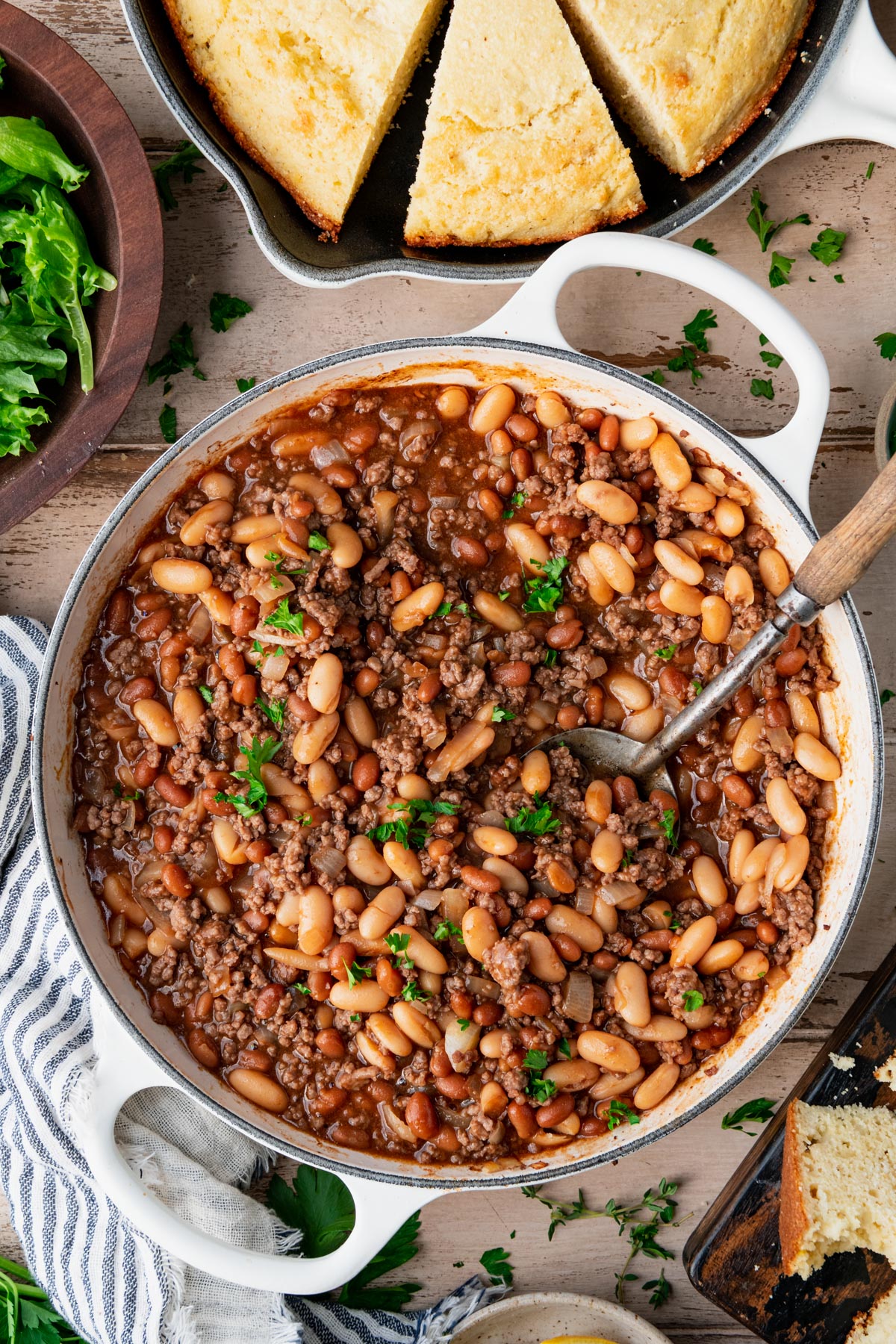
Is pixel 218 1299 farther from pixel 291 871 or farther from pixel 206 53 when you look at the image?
pixel 206 53

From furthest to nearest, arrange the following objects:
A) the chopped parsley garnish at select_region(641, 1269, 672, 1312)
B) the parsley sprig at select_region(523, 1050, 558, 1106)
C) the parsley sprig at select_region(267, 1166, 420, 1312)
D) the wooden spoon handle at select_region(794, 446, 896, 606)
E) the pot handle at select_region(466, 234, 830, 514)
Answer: the chopped parsley garnish at select_region(641, 1269, 672, 1312)
the parsley sprig at select_region(267, 1166, 420, 1312)
the parsley sprig at select_region(523, 1050, 558, 1106)
the pot handle at select_region(466, 234, 830, 514)
the wooden spoon handle at select_region(794, 446, 896, 606)

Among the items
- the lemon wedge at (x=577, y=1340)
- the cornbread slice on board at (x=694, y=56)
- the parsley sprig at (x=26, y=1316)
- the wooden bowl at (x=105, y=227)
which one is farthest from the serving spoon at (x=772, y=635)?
the parsley sprig at (x=26, y=1316)

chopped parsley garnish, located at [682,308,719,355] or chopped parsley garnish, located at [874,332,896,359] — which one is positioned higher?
chopped parsley garnish, located at [874,332,896,359]

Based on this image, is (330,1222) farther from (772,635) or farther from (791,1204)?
(772,635)

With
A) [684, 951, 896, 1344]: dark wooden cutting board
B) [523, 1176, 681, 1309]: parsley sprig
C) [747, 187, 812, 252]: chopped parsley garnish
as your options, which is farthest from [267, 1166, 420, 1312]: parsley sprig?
[747, 187, 812, 252]: chopped parsley garnish

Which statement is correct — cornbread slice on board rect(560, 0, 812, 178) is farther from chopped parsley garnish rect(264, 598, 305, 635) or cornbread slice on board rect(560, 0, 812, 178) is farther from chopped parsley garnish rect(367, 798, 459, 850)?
chopped parsley garnish rect(367, 798, 459, 850)

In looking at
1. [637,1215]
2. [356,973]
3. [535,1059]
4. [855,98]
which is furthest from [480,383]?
[637,1215]
